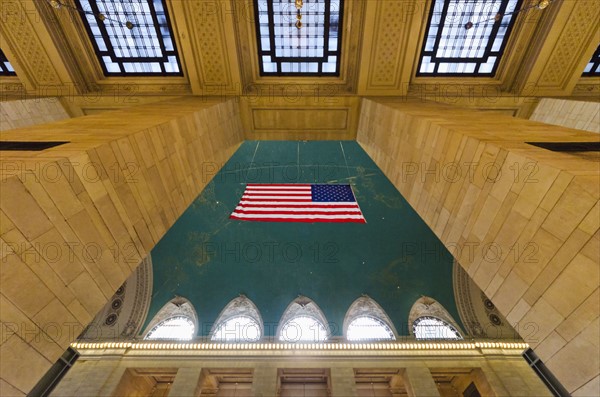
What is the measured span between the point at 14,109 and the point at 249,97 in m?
6.59

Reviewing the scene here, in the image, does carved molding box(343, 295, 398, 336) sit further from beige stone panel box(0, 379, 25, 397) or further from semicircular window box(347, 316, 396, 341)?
beige stone panel box(0, 379, 25, 397)

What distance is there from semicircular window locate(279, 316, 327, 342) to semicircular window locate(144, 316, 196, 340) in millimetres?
3991

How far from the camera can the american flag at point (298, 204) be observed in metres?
7.04

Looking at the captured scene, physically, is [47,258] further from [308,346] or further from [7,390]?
[308,346]

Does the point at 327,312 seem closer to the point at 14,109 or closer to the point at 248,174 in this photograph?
the point at 248,174

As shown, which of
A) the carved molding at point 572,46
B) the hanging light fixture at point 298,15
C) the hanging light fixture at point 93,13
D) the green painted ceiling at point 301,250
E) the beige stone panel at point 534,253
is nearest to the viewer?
the beige stone panel at point 534,253

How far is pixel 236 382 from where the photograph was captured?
10.9 meters

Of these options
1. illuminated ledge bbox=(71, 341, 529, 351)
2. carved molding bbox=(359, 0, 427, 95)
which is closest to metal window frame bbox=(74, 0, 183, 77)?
carved molding bbox=(359, 0, 427, 95)

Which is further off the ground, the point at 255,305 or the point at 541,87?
the point at 541,87

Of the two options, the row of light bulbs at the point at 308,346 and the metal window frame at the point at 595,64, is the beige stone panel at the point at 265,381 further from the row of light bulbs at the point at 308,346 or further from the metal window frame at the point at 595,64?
the metal window frame at the point at 595,64

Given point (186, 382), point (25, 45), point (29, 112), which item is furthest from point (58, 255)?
point (25, 45)

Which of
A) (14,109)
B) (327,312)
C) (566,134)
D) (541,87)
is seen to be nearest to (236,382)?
(327,312)

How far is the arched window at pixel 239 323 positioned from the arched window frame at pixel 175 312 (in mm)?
1056

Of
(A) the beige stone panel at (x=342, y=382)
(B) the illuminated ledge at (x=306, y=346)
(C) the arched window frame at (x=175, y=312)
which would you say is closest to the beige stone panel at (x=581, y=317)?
(A) the beige stone panel at (x=342, y=382)
